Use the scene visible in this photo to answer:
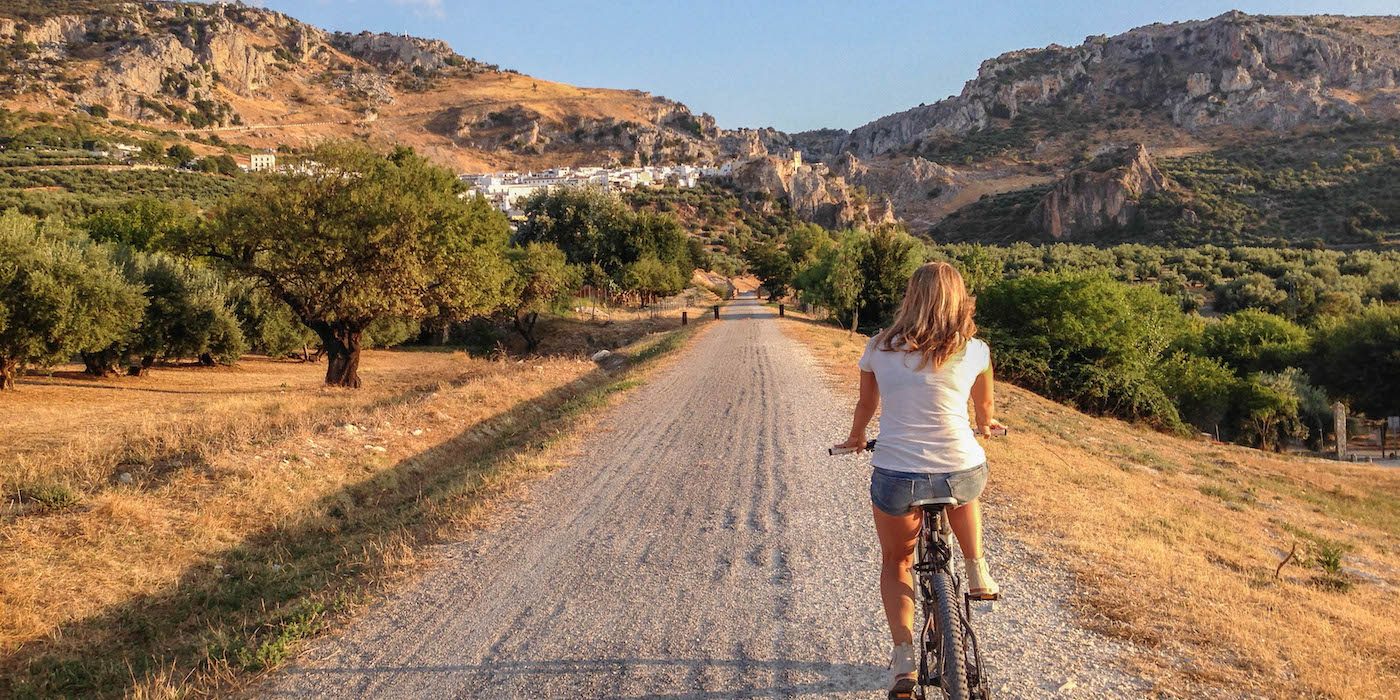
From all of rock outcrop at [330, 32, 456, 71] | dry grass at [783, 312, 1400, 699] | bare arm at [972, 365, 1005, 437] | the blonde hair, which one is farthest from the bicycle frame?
rock outcrop at [330, 32, 456, 71]

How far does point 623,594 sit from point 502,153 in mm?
161382

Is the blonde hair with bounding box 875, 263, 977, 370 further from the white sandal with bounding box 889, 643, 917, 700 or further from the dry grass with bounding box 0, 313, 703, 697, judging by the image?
the dry grass with bounding box 0, 313, 703, 697

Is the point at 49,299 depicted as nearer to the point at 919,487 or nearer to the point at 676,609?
the point at 676,609

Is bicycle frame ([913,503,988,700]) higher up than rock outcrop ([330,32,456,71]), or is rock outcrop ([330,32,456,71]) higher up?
rock outcrop ([330,32,456,71])

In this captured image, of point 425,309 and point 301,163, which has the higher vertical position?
point 301,163

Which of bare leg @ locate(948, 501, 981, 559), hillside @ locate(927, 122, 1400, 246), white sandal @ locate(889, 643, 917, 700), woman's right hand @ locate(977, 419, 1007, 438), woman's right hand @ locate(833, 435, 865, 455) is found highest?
hillside @ locate(927, 122, 1400, 246)

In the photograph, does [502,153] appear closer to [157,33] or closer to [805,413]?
[157,33]

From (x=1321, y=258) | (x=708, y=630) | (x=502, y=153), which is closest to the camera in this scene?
(x=708, y=630)

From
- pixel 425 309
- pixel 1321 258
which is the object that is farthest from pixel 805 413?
pixel 1321 258

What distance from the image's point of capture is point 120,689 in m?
4.94

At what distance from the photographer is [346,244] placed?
64.2 ft

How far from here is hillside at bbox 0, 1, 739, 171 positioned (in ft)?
374

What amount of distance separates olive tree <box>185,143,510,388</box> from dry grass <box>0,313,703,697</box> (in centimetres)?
460

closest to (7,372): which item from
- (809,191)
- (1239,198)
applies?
(1239,198)
